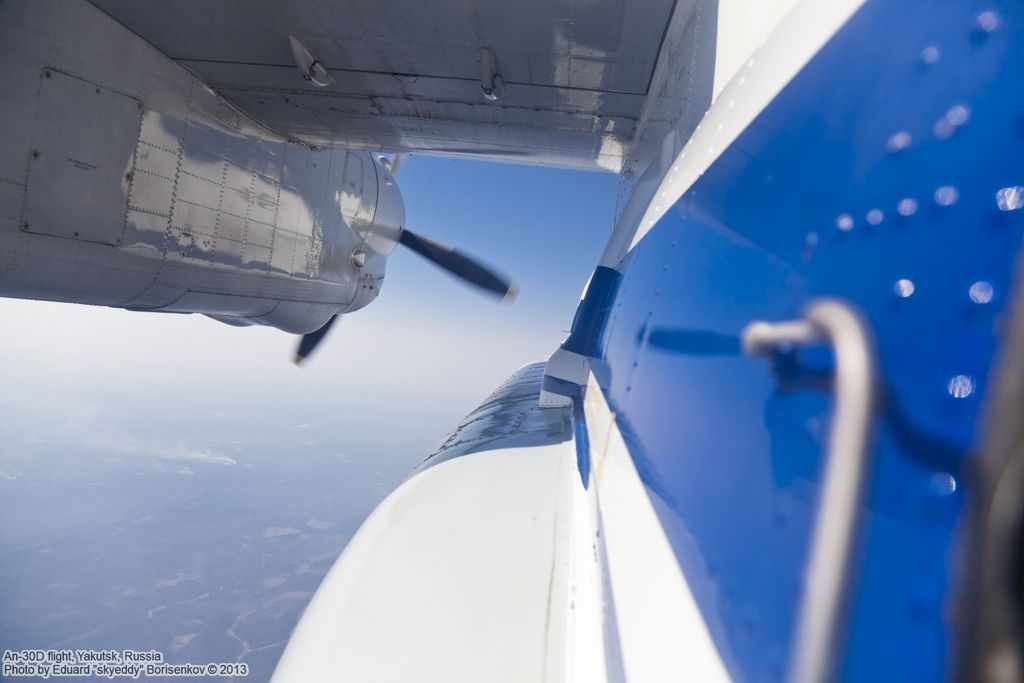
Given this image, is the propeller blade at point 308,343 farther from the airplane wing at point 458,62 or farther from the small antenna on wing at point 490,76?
the small antenna on wing at point 490,76

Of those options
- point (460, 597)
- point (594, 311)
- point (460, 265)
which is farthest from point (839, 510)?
point (460, 265)

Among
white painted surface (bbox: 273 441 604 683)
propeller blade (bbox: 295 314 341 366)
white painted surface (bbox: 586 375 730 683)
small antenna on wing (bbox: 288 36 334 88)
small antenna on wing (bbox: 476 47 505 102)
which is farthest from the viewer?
propeller blade (bbox: 295 314 341 366)

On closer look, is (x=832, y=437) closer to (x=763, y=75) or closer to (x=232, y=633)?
(x=763, y=75)

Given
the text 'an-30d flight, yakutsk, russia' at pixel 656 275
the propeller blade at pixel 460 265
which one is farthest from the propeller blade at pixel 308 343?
the propeller blade at pixel 460 265

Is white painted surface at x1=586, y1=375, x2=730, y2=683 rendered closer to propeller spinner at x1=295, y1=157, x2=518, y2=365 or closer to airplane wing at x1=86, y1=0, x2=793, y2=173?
airplane wing at x1=86, y1=0, x2=793, y2=173

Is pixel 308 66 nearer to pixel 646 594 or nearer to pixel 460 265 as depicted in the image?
pixel 460 265

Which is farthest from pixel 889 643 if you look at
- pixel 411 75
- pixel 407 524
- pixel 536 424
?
pixel 536 424

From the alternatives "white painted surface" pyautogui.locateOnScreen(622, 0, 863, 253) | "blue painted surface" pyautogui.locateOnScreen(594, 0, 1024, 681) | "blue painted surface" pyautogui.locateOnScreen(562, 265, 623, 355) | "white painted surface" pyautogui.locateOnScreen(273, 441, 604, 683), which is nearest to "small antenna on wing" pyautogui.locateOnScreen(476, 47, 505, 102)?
"blue painted surface" pyautogui.locateOnScreen(562, 265, 623, 355)
